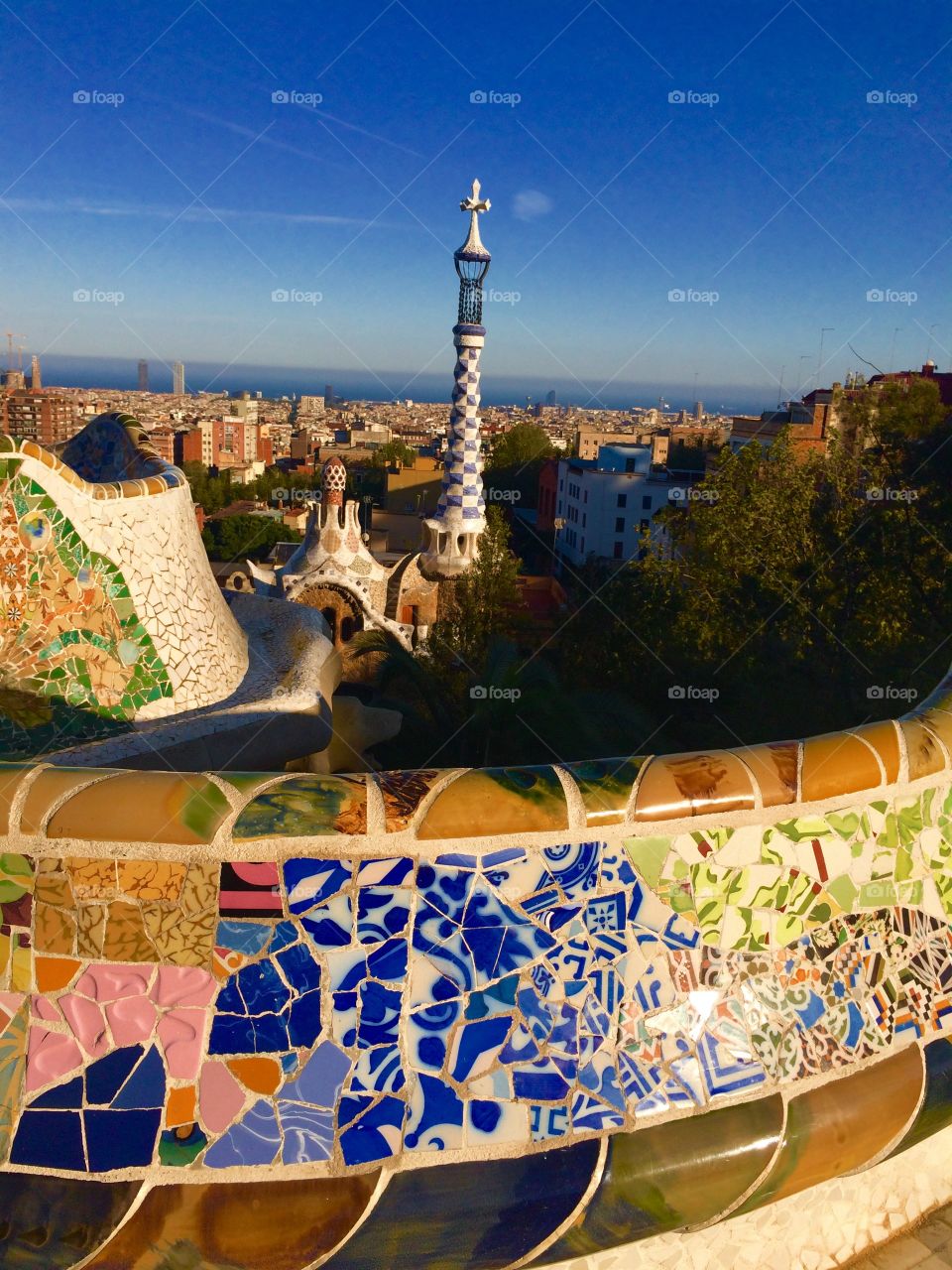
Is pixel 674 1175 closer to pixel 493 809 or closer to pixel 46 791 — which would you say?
pixel 493 809

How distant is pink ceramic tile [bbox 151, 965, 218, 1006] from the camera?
2.26 metres

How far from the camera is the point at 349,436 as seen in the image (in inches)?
2876

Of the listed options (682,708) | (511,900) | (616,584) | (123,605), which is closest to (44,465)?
(123,605)

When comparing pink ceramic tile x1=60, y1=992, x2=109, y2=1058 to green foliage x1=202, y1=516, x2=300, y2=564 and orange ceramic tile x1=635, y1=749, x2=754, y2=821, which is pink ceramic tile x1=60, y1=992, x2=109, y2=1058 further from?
green foliage x1=202, y1=516, x2=300, y2=564

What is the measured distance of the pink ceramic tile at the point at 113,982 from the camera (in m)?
2.28

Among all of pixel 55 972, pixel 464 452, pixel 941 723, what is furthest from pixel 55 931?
pixel 464 452

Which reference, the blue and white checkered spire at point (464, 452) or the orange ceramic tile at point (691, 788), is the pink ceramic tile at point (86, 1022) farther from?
the blue and white checkered spire at point (464, 452)

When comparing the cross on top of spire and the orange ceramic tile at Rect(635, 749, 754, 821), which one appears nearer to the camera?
the orange ceramic tile at Rect(635, 749, 754, 821)

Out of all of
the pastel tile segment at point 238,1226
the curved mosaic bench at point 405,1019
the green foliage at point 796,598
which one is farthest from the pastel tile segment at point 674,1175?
the green foliage at point 796,598

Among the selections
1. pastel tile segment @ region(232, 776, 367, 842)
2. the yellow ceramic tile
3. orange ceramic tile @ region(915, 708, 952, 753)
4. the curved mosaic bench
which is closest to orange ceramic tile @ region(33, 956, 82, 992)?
the curved mosaic bench

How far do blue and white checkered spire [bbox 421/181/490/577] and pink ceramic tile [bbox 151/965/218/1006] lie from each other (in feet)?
52.6

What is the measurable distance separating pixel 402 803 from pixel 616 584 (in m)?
10.9

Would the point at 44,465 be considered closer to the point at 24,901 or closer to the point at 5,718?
the point at 5,718

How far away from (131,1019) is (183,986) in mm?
139
